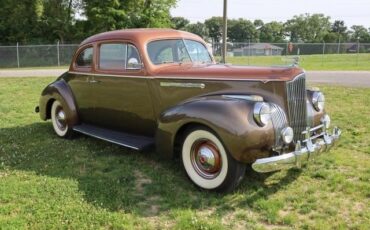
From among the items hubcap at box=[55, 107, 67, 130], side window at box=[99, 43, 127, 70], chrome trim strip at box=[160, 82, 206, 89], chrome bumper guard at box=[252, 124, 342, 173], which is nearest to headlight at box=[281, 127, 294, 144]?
chrome bumper guard at box=[252, 124, 342, 173]

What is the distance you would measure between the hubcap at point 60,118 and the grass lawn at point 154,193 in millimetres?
554

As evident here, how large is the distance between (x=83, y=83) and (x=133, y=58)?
4.43 ft

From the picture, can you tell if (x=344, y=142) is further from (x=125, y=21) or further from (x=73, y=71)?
(x=125, y=21)

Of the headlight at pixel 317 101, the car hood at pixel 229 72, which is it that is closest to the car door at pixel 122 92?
the car hood at pixel 229 72

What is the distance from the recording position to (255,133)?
14.6ft

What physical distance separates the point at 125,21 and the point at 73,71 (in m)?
29.8

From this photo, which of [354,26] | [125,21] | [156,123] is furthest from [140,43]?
[354,26]

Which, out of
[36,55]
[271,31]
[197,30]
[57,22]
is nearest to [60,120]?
[36,55]

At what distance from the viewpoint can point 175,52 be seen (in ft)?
20.0

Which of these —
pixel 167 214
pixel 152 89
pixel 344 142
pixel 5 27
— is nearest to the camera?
pixel 167 214

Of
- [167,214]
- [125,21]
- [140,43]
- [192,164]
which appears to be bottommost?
[167,214]

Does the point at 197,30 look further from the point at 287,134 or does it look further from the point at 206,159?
the point at 287,134

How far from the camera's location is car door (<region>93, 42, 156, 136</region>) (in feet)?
19.2

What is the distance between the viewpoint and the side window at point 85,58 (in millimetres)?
6848
